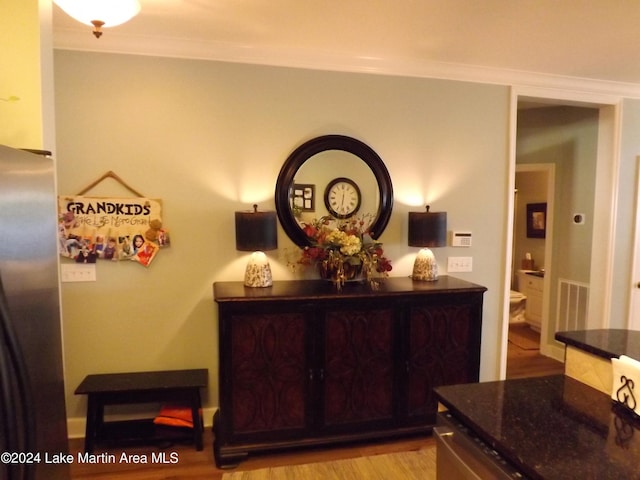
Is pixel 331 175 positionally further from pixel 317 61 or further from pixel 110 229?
pixel 110 229

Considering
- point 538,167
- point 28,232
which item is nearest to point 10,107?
point 28,232

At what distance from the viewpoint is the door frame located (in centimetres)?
334

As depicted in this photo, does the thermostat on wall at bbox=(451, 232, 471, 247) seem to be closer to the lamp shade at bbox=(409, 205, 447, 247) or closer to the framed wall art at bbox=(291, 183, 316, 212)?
the lamp shade at bbox=(409, 205, 447, 247)

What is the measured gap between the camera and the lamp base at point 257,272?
2.65 meters

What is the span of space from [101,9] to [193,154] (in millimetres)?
1104

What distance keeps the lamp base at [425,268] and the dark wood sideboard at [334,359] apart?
166 mm

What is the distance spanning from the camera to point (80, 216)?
8.68 feet

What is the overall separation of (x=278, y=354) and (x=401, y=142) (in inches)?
72.0

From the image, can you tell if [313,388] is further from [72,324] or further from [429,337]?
[72,324]

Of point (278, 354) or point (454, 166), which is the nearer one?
point (278, 354)

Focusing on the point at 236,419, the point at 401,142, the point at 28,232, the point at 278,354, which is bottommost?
the point at 236,419

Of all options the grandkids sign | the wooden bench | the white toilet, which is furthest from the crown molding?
the white toilet

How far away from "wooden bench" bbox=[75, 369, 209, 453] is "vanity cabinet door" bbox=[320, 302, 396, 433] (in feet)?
2.79

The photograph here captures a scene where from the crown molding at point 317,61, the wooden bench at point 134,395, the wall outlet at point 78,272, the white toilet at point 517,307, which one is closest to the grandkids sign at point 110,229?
the wall outlet at point 78,272
